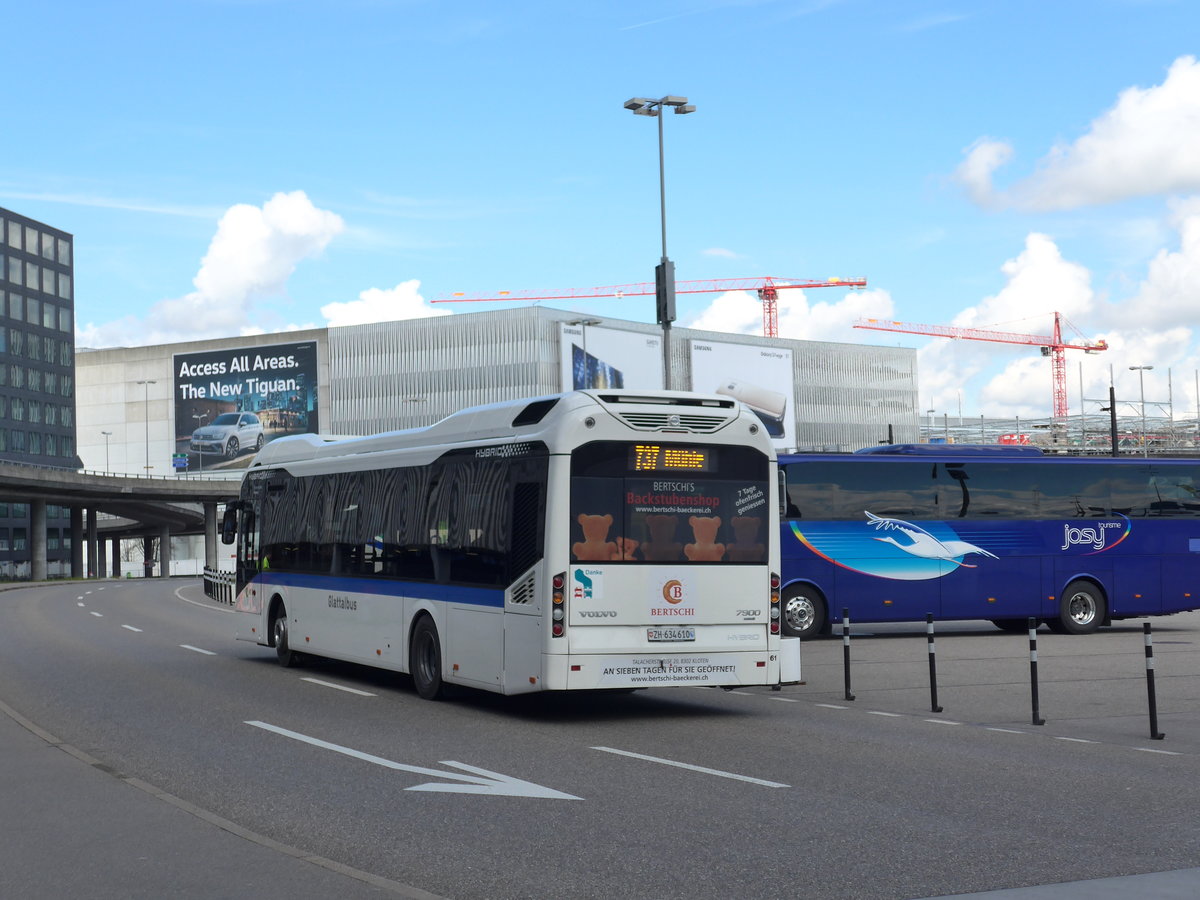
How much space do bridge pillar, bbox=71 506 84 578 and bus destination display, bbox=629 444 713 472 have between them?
100079mm

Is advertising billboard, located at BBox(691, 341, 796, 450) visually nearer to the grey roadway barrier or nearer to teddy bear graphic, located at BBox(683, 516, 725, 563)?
the grey roadway barrier

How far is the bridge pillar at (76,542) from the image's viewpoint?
355 feet

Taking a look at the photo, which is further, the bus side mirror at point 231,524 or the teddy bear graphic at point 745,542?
the bus side mirror at point 231,524

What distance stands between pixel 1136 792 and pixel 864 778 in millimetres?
1845

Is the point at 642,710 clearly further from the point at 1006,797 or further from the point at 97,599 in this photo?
the point at 97,599

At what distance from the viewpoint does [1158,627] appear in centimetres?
3200

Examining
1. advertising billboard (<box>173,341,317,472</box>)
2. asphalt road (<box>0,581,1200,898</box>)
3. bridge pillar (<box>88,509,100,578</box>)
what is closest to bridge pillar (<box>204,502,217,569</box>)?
bridge pillar (<box>88,509,100,578</box>)

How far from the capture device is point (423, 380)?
131 meters

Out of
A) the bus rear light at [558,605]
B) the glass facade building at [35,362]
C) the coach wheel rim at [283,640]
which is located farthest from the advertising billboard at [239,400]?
the bus rear light at [558,605]

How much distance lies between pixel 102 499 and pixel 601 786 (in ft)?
318

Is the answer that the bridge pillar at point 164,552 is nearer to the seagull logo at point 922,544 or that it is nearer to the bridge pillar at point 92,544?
the bridge pillar at point 92,544

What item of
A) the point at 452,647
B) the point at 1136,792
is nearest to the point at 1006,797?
the point at 1136,792

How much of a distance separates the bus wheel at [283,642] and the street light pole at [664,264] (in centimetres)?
821

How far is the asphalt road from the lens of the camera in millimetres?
7566
